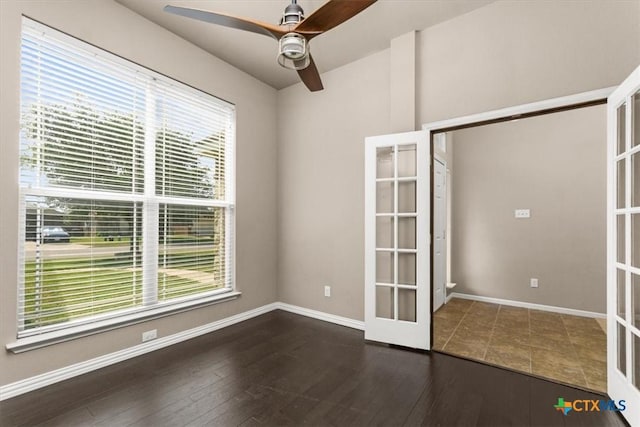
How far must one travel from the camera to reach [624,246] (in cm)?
192

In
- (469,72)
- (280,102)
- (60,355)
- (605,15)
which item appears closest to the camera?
(605,15)

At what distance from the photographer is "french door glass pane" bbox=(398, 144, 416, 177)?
2.95m

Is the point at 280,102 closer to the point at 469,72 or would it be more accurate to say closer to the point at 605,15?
the point at 469,72

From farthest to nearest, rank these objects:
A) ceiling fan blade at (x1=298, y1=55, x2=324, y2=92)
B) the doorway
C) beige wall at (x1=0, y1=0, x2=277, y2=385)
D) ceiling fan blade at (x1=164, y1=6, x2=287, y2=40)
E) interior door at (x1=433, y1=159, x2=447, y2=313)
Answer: interior door at (x1=433, y1=159, x2=447, y2=313) < the doorway < ceiling fan blade at (x1=298, y1=55, x2=324, y2=92) < beige wall at (x1=0, y1=0, x2=277, y2=385) < ceiling fan blade at (x1=164, y1=6, x2=287, y2=40)

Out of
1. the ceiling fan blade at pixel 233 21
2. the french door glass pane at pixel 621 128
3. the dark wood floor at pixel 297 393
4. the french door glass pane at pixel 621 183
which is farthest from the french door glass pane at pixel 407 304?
the ceiling fan blade at pixel 233 21

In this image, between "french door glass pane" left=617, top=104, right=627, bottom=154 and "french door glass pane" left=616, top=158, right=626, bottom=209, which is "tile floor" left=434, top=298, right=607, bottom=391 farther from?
"french door glass pane" left=617, top=104, right=627, bottom=154

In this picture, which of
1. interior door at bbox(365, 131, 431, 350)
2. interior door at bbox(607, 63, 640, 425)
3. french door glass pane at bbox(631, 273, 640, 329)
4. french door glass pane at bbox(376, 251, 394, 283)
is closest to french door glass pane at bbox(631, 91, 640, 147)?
interior door at bbox(607, 63, 640, 425)

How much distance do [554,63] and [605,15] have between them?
374mm

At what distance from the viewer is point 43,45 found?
224 cm

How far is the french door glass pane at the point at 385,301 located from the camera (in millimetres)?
3049

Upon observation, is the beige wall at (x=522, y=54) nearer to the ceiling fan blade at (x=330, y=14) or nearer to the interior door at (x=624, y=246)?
the interior door at (x=624, y=246)

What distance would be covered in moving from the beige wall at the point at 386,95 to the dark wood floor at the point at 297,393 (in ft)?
3.60

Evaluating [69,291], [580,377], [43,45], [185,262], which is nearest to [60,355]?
[69,291]

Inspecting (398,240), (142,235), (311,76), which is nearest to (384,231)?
(398,240)
